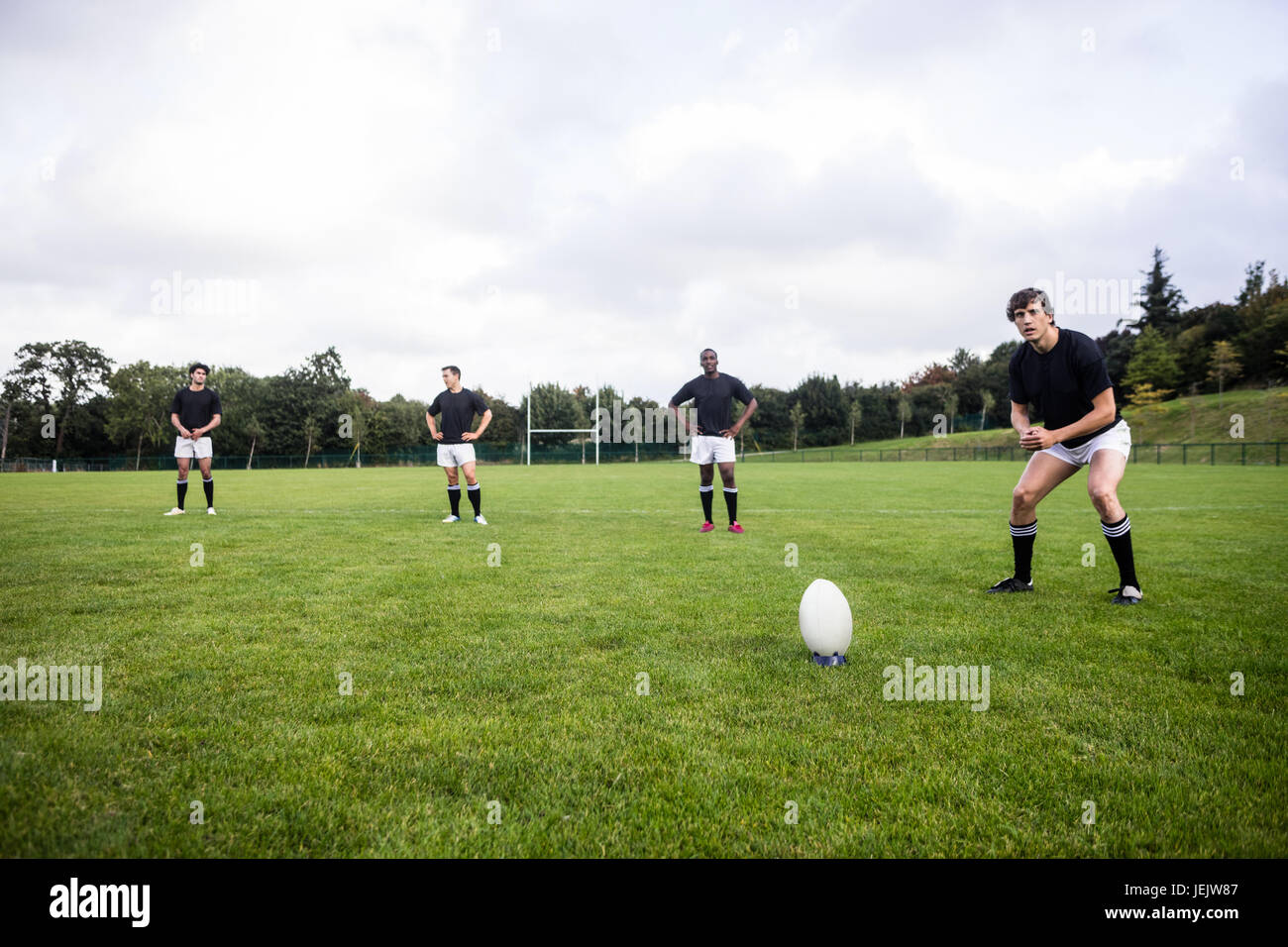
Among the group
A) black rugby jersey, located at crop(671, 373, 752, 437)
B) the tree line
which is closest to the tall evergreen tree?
the tree line

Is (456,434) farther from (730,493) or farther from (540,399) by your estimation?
(540,399)

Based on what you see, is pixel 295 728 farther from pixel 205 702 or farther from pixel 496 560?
pixel 496 560

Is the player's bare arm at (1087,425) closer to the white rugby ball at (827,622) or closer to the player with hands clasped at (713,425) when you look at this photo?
the white rugby ball at (827,622)

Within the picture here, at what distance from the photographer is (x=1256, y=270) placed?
7519 centimetres

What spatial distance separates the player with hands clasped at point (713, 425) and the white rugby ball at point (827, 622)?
6.36 m

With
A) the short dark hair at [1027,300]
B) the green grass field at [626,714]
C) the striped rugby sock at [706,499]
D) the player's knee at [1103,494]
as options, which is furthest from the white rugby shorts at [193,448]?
the player's knee at [1103,494]

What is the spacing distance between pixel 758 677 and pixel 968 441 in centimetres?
7263

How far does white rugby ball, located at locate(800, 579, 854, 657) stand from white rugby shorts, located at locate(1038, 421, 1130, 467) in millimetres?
3484

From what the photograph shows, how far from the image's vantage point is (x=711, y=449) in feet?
34.9

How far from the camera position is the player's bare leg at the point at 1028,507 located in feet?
20.0

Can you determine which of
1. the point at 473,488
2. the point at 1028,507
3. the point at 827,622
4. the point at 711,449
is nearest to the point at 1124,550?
the point at 1028,507

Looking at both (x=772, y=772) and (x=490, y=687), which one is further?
(x=490, y=687)
